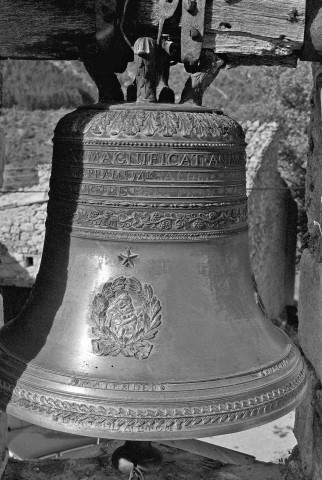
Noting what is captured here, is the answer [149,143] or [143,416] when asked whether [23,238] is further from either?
[143,416]

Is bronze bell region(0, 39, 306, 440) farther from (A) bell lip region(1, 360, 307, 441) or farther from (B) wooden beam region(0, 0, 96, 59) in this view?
(B) wooden beam region(0, 0, 96, 59)

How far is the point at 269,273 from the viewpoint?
9.77 m

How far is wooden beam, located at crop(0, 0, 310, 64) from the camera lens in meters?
1.97

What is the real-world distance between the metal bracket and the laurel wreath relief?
0.64 meters

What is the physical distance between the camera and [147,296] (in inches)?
68.3

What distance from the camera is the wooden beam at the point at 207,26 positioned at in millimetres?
1966

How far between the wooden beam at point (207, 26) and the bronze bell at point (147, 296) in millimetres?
279

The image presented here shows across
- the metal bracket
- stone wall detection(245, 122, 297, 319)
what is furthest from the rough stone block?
stone wall detection(245, 122, 297, 319)

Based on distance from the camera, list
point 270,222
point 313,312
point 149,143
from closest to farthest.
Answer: point 149,143
point 313,312
point 270,222

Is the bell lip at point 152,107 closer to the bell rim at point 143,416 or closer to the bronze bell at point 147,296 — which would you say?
the bronze bell at point 147,296

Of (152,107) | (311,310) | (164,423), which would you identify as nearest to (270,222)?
(311,310)

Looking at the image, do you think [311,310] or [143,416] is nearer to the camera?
[143,416]

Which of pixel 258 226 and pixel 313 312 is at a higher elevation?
pixel 313 312

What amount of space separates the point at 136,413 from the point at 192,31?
102cm
